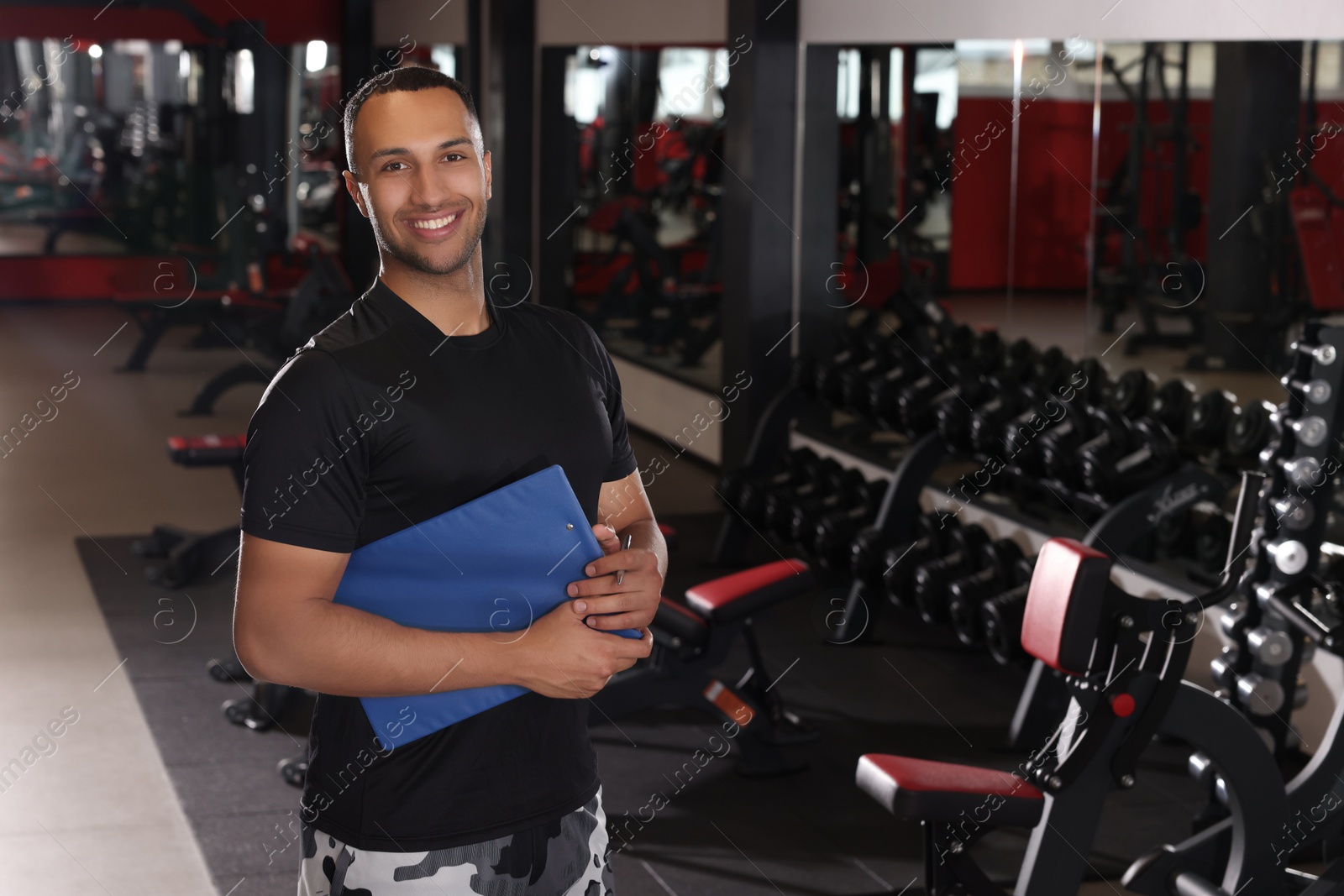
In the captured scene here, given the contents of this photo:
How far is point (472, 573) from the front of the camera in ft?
3.96

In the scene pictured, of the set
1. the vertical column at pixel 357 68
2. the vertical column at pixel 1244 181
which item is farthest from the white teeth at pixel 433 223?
the vertical column at pixel 357 68

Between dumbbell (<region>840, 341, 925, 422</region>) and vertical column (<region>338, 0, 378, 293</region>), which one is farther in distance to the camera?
vertical column (<region>338, 0, 378, 293</region>)

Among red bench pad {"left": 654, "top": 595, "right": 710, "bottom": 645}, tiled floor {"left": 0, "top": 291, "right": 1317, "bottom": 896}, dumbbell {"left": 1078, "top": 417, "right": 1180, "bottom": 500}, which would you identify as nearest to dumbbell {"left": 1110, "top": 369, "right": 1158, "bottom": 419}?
dumbbell {"left": 1078, "top": 417, "right": 1180, "bottom": 500}

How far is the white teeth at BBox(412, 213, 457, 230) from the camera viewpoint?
1.23 metres

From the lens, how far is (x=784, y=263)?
5.08 meters

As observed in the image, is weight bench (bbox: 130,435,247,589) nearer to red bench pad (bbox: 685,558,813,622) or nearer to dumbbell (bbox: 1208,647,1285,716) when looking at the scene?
red bench pad (bbox: 685,558,813,622)

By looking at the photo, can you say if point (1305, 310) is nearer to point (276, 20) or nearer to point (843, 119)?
point (843, 119)

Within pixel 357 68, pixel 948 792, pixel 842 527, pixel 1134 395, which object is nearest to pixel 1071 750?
pixel 948 792

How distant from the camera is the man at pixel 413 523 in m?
1.14

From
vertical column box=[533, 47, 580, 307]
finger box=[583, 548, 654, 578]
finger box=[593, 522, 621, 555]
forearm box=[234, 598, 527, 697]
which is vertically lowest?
forearm box=[234, 598, 527, 697]

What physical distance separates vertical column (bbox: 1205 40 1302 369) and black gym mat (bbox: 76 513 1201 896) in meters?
1.15

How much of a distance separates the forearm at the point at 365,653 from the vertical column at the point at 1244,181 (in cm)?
304

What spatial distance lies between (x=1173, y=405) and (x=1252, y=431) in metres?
0.33

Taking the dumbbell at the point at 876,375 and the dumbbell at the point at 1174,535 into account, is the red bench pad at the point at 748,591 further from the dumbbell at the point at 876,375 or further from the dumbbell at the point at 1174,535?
the dumbbell at the point at 876,375
